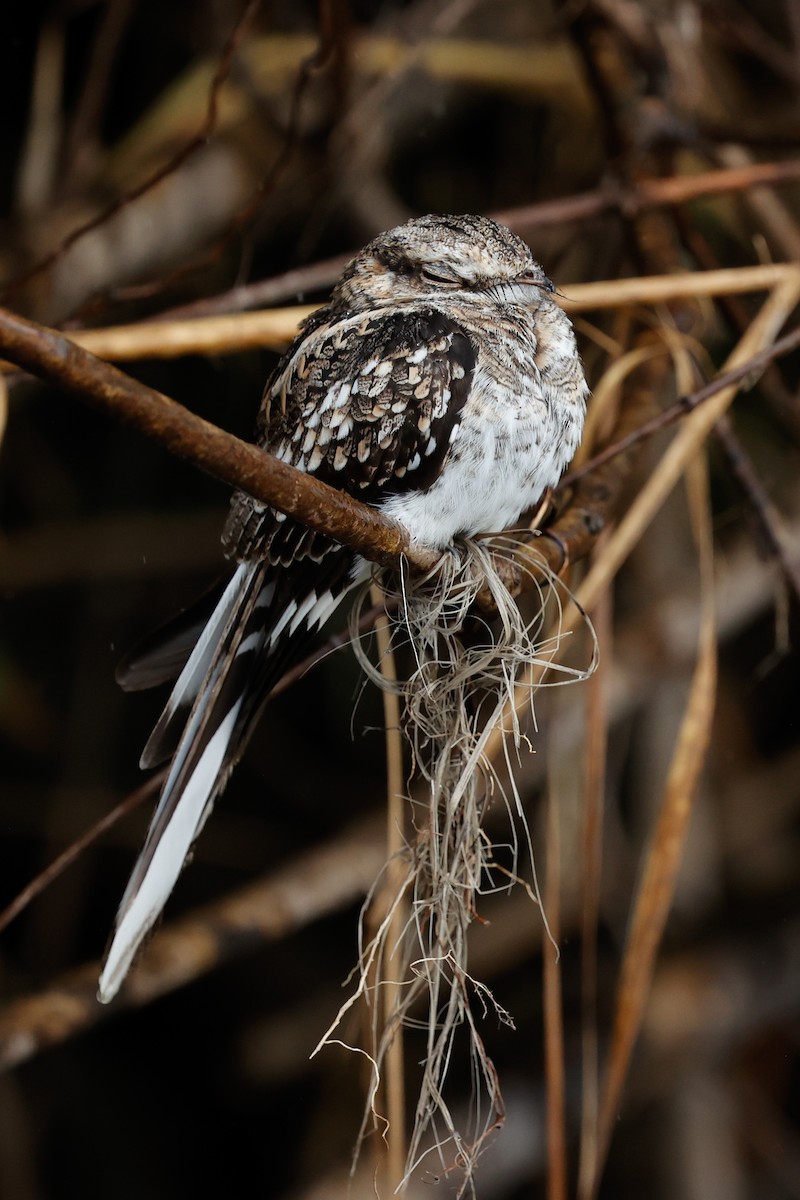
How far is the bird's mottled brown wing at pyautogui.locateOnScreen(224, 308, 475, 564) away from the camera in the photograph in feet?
4.06

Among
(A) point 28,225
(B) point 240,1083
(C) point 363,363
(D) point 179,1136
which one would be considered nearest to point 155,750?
(C) point 363,363

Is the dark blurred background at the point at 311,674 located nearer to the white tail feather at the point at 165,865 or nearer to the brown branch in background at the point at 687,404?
the brown branch in background at the point at 687,404

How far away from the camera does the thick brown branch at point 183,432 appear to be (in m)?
0.65

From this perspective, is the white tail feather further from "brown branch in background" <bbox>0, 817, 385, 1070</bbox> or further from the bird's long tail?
A: "brown branch in background" <bbox>0, 817, 385, 1070</bbox>

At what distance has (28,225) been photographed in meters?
2.37

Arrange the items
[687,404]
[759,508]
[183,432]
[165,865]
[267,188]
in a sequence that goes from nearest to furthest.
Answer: [183,432], [165,865], [687,404], [267,188], [759,508]

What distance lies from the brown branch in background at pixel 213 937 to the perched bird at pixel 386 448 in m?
0.48

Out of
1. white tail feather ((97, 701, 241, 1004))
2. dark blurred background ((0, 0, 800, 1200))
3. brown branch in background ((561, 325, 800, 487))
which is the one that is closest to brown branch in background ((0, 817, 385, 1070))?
dark blurred background ((0, 0, 800, 1200))

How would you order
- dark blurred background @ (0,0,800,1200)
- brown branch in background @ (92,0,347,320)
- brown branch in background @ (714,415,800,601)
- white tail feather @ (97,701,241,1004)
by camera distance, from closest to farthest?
white tail feather @ (97,701,241,1004)
brown branch in background @ (92,0,347,320)
brown branch in background @ (714,415,800,601)
dark blurred background @ (0,0,800,1200)

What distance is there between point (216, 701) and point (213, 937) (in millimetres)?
858

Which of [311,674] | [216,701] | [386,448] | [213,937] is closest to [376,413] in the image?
[386,448]

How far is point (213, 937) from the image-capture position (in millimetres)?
1954

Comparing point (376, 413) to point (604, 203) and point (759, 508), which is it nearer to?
point (759, 508)

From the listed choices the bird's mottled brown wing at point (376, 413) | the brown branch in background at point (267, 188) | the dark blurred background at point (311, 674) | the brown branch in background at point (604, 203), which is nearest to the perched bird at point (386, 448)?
the bird's mottled brown wing at point (376, 413)
